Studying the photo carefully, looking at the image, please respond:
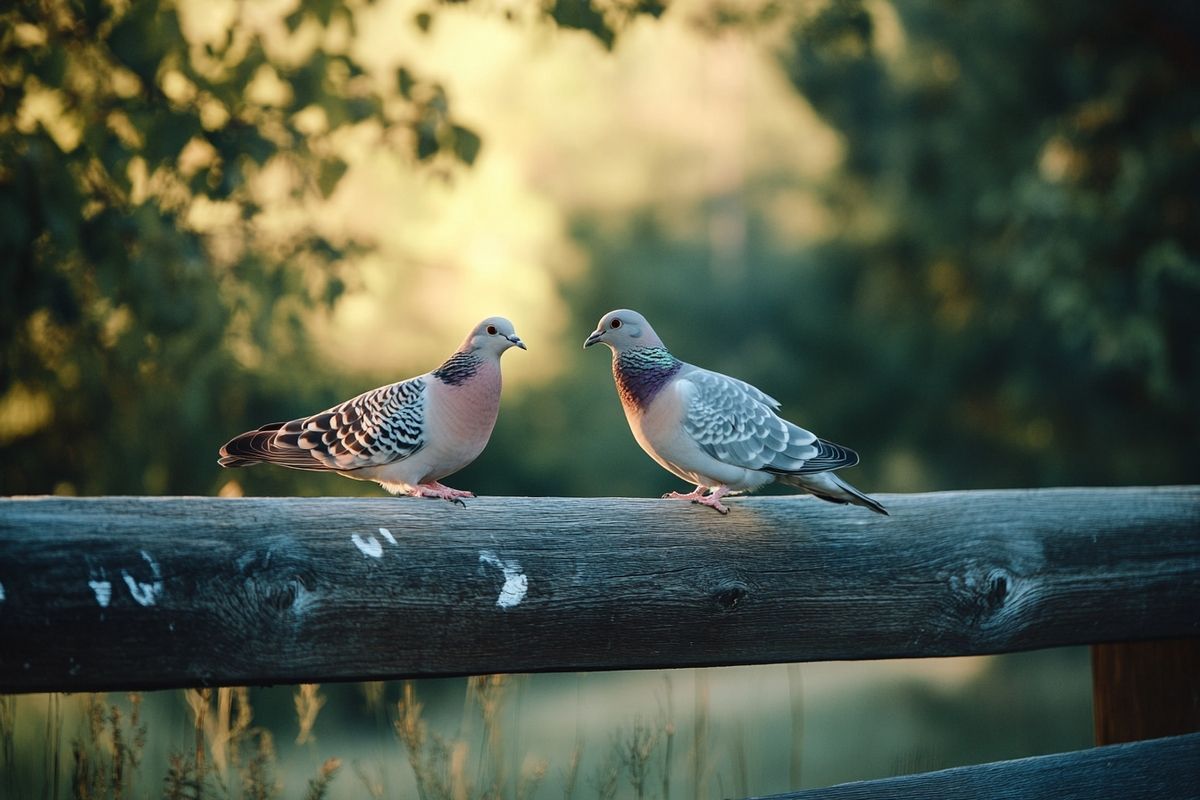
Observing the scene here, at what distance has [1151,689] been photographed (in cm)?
252

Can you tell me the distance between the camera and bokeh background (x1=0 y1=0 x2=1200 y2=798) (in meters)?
3.60

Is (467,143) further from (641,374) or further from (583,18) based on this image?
(641,374)

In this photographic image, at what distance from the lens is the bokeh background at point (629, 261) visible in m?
3.60

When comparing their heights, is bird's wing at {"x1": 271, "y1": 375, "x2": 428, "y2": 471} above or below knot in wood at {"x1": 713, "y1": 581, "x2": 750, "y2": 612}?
above

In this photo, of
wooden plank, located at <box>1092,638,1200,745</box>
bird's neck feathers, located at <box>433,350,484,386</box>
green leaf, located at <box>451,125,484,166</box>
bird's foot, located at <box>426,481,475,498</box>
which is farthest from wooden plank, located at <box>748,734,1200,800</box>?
green leaf, located at <box>451,125,484,166</box>

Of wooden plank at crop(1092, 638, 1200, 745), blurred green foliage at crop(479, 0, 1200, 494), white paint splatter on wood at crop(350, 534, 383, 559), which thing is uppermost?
blurred green foliage at crop(479, 0, 1200, 494)

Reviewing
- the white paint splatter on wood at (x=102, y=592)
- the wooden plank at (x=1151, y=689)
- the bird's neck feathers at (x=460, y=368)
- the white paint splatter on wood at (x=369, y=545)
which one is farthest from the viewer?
the wooden plank at (x=1151, y=689)

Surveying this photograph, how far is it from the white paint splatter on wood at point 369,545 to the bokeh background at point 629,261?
2.56 ft

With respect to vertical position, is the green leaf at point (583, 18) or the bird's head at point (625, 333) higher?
the green leaf at point (583, 18)

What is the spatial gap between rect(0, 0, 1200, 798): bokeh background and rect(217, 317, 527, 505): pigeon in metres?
0.48

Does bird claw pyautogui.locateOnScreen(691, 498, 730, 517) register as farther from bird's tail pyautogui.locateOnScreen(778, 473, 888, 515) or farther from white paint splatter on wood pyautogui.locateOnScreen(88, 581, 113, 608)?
white paint splatter on wood pyautogui.locateOnScreen(88, 581, 113, 608)

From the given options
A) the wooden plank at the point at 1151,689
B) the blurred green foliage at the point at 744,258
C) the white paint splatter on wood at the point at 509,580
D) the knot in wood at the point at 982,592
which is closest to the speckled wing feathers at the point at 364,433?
the white paint splatter on wood at the point at 509,580

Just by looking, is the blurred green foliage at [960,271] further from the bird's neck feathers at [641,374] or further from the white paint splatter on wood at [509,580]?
the white paint splatter on wood at [509,580]

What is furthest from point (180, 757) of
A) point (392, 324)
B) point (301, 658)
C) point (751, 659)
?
point (392, 324)
